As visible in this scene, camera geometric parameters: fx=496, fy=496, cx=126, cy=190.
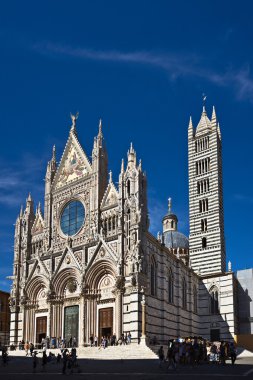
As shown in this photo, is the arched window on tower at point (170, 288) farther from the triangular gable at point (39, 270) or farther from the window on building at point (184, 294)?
the triangular gable at point (39, 270)

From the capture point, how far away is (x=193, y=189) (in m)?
60.1

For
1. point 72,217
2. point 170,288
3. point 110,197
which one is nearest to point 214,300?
point 170,288

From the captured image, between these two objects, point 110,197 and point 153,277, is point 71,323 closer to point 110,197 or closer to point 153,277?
point 153,277

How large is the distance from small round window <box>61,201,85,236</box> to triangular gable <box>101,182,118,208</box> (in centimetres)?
266

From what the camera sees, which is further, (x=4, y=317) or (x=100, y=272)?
(x=4, y=317)

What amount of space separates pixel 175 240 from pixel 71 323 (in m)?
28.6

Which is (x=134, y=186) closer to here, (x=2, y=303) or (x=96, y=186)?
(x=96, y=186)

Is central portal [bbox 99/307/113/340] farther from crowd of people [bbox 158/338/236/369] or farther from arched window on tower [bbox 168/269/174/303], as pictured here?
crowd of people [bbox 158/338/236/369]

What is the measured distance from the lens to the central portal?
118 ft

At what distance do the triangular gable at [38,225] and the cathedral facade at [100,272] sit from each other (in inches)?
3.6

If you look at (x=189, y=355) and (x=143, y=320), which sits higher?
(x=143, y=320)

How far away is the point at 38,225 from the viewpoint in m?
44.7

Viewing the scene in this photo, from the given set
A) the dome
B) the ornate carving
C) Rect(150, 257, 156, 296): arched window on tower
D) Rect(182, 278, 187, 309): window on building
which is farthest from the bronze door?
the dome

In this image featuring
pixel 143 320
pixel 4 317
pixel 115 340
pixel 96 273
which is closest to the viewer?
pixel 143 320
